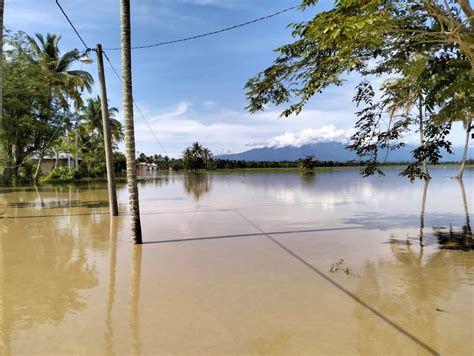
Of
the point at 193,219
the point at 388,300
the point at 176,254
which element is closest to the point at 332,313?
the point at 388,300

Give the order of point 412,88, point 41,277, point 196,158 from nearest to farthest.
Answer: point 41,277 < point 412,88 < point 196,158

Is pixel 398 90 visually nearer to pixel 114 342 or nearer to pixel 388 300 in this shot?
pixel 388 300

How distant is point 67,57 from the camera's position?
32.6 metres

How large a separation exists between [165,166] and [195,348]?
10147cm

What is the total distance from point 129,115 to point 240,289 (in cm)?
552

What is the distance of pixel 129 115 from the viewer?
30.1 ft

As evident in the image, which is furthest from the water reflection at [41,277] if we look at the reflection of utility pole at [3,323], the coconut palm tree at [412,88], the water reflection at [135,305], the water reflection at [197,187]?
the water reflection at [197,187]

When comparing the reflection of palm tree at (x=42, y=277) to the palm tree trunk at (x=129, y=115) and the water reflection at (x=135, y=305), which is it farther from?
the palm tree trunk at (x=129, y=115)

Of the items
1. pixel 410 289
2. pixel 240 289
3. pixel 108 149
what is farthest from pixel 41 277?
pixel 108 149

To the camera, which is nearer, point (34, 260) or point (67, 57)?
point (34, 260)

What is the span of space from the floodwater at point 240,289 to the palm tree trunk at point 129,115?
81cm

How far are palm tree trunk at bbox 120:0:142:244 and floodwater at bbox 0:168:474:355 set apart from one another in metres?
0.81

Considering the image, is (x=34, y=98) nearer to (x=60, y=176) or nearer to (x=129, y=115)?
(x=129, y=115)

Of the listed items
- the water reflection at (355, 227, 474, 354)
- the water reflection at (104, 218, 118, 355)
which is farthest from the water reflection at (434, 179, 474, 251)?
the water reflection at (104, 218, 118, 355)
